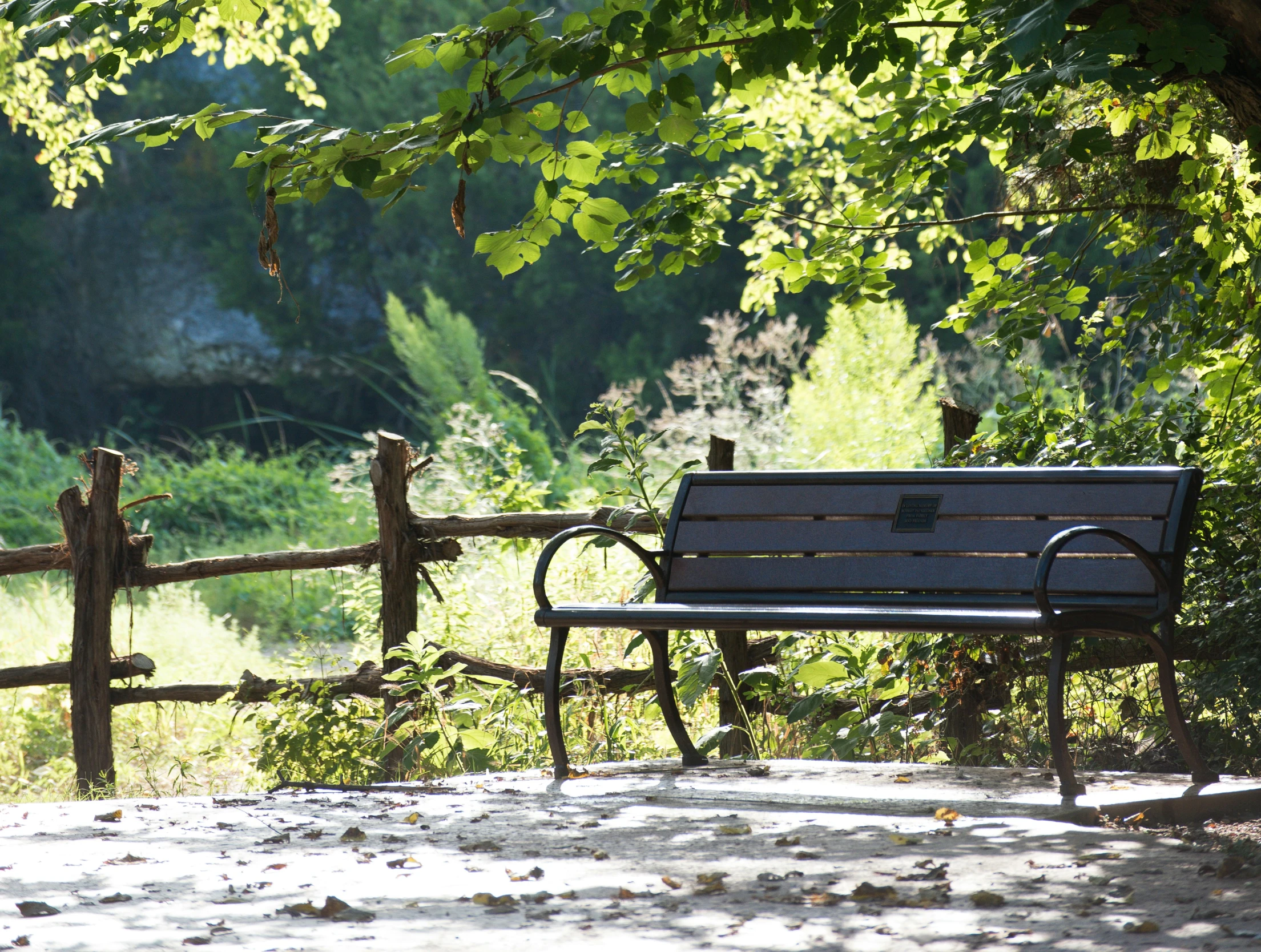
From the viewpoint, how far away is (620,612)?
3.12 metres

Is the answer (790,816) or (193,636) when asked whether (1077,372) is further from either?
(193,636)

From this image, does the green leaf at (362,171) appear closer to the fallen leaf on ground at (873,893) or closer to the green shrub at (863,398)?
the fallen leaf on ground at (873,893)

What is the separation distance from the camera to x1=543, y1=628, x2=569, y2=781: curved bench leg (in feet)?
10.9

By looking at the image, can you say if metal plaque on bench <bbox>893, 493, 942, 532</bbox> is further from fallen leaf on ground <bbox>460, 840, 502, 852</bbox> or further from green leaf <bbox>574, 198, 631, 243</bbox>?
fallen leaf on ground <bbox>460, 840, 502, 852</bbox>

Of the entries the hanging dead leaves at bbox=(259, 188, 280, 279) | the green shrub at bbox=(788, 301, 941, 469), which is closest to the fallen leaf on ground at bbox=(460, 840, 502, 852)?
the hanging dead leaves at bbox=(259, 188, 280, 279)

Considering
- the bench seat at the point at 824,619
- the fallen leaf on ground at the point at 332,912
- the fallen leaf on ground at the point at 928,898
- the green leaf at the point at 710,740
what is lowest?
the green leaf at the point at 710,740

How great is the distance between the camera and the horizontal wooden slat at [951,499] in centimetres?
301

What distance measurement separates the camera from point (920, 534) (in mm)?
3324

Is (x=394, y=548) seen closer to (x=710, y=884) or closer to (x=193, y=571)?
(x=193, y=571)

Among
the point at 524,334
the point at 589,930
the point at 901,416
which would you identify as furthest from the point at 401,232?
the point at 589,930

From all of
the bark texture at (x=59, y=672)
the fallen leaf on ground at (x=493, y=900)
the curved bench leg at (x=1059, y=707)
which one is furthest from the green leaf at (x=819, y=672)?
the bark texture at (x=59, y=672)

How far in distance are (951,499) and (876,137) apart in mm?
1021

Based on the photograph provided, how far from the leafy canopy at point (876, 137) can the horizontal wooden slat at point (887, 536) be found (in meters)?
0.60

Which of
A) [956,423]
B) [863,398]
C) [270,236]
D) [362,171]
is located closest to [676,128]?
[362,171]
